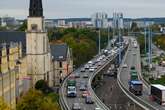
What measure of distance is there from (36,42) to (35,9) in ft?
14.1

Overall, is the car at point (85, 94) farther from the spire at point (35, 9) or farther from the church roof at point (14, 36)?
the church roof at point (14, 36)

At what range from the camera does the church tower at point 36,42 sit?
3263 inches

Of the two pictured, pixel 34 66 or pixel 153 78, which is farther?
pixel 153 78

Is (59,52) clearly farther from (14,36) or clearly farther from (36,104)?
(36,104)

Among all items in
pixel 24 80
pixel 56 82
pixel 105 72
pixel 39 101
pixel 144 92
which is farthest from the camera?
pixel 105 72

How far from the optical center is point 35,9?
83125mm

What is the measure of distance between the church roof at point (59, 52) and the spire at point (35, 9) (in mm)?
11770

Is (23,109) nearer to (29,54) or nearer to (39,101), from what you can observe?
(39,101)

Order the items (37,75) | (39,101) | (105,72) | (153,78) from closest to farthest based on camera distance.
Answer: (39,101)
(37,75)
(153,78)
(105,72)

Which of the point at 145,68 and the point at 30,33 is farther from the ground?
the point at 30,33

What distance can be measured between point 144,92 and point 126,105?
5.43 meters

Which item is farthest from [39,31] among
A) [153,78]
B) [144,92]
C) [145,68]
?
[145,68]

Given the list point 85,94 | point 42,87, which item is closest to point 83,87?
point 42,87

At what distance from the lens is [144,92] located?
76562 millimetres
